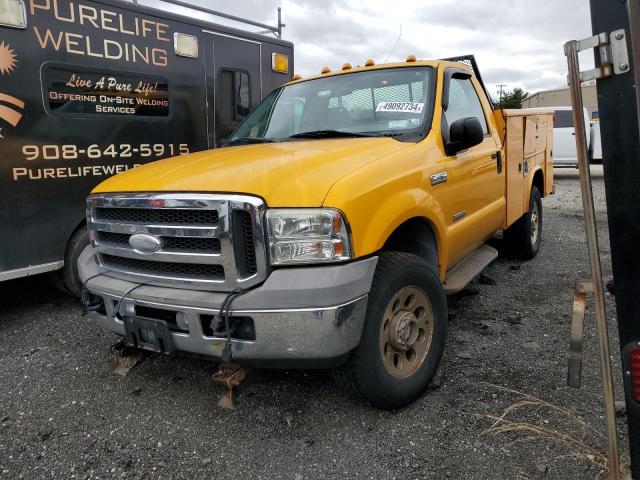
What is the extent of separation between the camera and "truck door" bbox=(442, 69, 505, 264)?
142 inches

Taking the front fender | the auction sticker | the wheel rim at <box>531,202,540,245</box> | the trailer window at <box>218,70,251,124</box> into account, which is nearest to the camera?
the front fender

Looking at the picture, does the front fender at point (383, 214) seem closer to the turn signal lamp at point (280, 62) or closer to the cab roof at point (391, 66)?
the cab roof at point (391, 66)

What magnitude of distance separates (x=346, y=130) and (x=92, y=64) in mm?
2464

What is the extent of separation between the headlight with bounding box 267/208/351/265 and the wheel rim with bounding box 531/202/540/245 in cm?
432

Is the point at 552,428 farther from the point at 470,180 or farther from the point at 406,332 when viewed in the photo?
the point at 470,180

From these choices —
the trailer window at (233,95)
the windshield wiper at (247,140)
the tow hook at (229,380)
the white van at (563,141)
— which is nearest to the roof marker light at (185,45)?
the trailer window at (233,95)

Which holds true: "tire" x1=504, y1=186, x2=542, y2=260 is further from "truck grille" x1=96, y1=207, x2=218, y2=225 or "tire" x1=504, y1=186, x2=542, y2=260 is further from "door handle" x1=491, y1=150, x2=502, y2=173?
"truck grille" x1=96, y1=207, x2=218, y2=225

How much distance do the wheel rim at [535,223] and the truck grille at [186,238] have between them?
14.9ft

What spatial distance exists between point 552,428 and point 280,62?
5.07 m

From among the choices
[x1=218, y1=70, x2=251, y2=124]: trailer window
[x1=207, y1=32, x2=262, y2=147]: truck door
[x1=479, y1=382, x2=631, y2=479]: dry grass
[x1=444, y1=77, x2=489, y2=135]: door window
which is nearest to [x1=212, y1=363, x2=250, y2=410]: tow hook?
[x1=479, y1=382, x2=631, y2=479]: dry grass

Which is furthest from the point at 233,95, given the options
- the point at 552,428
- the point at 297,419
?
the point at 552,428

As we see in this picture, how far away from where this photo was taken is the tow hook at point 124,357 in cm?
322

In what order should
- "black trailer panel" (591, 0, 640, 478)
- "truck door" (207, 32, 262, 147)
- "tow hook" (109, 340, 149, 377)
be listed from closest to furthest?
"black trailer panel" (591, 0, 640, 478)
"tow hook" (109, 340, 149, 377)
"truck door" (207, 32, 262, 147)

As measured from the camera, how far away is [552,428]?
2617 millimetres
